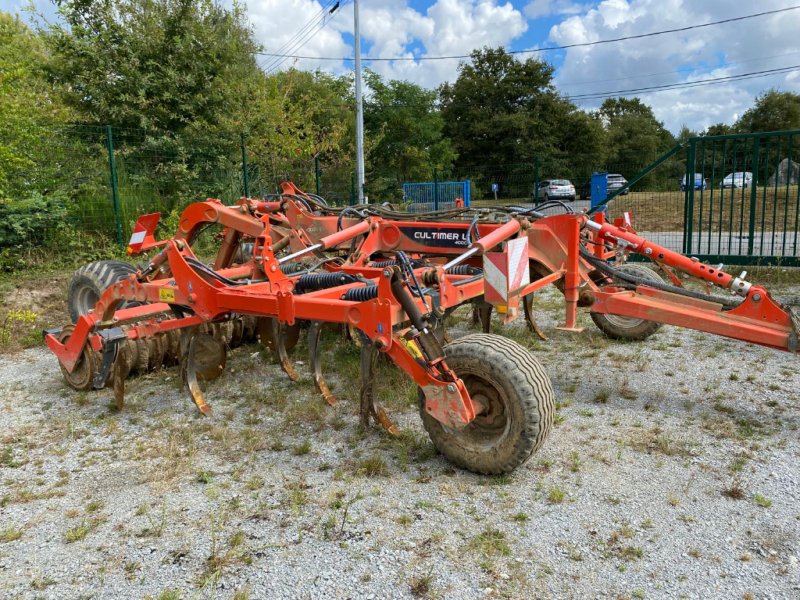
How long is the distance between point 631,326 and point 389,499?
3.78 m

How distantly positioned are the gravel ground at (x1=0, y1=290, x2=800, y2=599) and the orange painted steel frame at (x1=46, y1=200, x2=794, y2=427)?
1.75 ft

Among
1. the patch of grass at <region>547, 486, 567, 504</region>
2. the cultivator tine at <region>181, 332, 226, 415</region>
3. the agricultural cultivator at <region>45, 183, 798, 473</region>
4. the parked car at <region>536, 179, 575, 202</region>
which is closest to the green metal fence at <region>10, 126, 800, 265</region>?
the agricultural cultivator at <region>45, 183, 798, 473</region>

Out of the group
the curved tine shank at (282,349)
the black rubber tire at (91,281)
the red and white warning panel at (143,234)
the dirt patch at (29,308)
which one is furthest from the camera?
the dirt patch at (29,308)

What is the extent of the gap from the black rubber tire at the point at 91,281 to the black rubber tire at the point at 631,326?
4.79m

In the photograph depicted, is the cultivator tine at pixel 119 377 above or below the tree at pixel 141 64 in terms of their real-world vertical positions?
below

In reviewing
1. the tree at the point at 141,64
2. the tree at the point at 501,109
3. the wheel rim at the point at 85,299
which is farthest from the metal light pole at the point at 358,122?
the tree at the point at 501,109

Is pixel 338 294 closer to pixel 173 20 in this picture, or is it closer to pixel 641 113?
pixel 173 20

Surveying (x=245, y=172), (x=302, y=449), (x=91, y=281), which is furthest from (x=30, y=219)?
(x=302, y=449)

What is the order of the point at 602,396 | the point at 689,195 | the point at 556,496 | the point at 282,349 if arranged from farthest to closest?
the point at 689,195 < the point at 282,349 < the point at 602,396 < the point at 556,496

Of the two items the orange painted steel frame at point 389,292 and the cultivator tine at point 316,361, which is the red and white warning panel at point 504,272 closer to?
the orange painted steel frame at point 389,292

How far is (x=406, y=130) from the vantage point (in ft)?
113

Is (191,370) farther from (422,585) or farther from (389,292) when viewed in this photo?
(422,585)

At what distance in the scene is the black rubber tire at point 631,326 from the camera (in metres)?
6.07

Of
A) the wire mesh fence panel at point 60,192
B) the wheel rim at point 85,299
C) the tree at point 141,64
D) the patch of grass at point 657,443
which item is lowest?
the patch of grass at point 657,443
